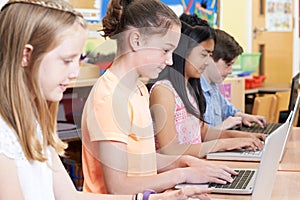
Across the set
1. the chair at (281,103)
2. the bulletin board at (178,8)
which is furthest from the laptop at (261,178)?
the chair at (281,103)

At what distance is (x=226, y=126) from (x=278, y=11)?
4.47 metres

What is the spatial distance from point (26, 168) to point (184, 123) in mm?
1094

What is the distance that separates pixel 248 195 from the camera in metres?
1.58

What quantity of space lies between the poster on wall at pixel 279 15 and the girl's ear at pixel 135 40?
16.5ft

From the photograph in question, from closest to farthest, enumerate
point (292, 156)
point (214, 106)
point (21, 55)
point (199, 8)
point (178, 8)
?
1. point (21, 55)
2. point (292, 156)
3. point (214, 106)
4. point (178, 8)
5. point (199, 8)

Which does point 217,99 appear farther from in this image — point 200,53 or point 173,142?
point 173,142

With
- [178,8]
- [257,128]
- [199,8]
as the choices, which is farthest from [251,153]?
[199,8]

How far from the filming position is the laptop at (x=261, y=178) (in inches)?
53.3

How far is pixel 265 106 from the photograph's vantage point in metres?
3.92

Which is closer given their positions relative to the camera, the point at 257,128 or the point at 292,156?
the point at 292,156

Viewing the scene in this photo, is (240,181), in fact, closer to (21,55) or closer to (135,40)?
(135,40)

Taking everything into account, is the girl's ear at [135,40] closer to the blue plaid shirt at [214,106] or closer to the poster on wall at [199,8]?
the blue plaid shirt at [214,106]

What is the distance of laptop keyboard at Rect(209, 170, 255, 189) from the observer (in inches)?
64.3

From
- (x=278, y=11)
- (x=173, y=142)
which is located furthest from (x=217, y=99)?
(x=278, y=11)
